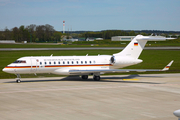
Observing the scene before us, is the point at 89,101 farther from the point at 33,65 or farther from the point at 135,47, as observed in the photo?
the point at 135,47

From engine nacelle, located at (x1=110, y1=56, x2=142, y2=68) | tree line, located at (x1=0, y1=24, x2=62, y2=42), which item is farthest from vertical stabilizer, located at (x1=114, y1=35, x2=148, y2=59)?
tree line, located at (x1=0, y1=24, x2=62, y2=42)

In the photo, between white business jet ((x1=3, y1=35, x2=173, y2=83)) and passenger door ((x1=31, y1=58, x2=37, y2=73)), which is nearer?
white business jet ((x1=3, y1=35, x2=173, y2=83))

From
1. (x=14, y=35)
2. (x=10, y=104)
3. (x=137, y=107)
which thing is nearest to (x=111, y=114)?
(x=137, y=107)

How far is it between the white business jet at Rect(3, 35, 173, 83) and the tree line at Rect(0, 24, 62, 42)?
156 metres

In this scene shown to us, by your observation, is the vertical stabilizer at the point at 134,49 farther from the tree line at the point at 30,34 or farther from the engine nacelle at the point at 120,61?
the tree line at the point at 30,34

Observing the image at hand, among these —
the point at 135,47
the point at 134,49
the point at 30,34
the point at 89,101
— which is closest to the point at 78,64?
the point at 134,49

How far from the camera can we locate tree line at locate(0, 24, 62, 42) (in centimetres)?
18325

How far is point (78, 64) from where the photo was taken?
1111 inches

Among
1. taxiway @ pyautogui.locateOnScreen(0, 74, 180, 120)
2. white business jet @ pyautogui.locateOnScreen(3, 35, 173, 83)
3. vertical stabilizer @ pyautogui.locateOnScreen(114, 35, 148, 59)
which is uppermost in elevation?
vertical stabilizer @ pyautogui.locateOnScreen(114, 35, 148, 59)

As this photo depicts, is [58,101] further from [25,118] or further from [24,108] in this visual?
[25,118]

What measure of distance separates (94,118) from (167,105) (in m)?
5.66

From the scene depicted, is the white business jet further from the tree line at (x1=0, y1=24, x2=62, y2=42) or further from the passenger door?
the tree line at (x1=0, y1=24, x2=62, y2=42)

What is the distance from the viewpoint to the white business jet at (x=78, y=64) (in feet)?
87.1

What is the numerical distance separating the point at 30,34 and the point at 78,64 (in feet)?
518
